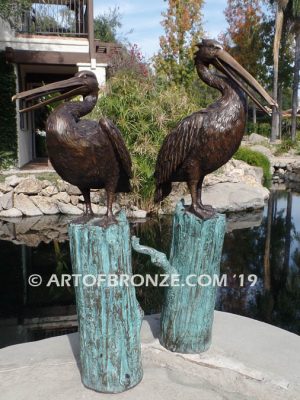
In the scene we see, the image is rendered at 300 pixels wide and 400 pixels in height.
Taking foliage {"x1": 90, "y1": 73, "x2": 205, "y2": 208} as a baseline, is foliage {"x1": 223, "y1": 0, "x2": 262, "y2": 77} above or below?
above

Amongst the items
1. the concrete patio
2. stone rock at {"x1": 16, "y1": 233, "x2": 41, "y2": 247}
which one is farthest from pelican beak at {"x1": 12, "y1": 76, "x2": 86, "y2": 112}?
stone rock at {"x1": 16, "y1": 233, "x2": 41, "y2": 247}

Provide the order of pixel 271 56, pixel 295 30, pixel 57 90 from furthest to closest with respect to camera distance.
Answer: pixel 271 56 < pixel 295 30 < pixel 57 90

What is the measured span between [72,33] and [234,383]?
969cm

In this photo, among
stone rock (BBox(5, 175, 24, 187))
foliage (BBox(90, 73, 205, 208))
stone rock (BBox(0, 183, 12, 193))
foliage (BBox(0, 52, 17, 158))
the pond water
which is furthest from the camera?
foliage (BBox(0, 52, 17, 158))

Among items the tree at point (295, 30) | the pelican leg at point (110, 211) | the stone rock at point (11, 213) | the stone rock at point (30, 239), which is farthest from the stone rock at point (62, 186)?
the tree at point (295, 30)

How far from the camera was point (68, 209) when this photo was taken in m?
8.29

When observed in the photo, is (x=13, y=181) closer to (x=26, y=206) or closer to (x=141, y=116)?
(x=26, y=206)

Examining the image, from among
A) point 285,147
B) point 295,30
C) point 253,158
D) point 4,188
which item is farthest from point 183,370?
point 295,30

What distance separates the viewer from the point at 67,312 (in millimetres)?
4473

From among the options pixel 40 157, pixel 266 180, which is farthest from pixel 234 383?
pixel 40 157

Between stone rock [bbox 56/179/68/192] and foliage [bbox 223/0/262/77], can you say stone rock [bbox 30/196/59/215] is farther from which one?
foliage [bbox 223/0/262/77]

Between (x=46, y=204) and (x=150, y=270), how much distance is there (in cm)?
367

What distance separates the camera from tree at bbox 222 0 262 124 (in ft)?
71.5

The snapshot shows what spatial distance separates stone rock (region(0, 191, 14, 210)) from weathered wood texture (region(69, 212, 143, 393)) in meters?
6.18
